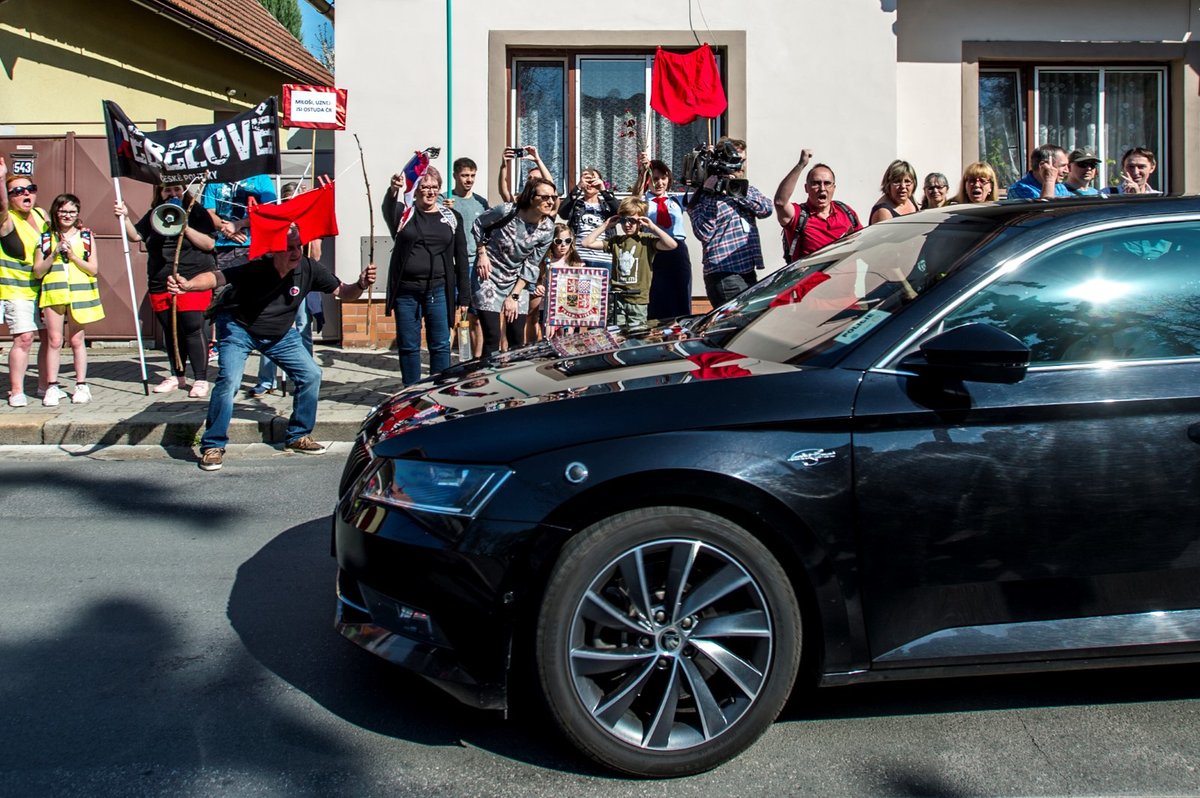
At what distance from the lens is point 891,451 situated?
3316 mm

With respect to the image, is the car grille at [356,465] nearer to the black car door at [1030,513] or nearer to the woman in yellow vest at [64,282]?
the black car door at [1030,513]

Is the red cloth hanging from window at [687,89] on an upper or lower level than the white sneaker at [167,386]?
upper

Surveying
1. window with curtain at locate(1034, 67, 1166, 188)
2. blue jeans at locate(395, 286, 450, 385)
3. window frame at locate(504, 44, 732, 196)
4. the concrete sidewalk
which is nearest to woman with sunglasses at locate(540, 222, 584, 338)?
blue jeans at locate(395, 286, 450, 385)

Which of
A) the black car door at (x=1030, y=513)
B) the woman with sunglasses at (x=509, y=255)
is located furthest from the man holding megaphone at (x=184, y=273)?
the black car door at (x=1030, y=513)

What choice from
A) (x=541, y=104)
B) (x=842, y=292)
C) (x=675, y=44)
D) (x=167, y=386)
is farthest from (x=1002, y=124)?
(x=842, y=292)

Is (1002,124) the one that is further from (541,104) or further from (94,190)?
(94,190)

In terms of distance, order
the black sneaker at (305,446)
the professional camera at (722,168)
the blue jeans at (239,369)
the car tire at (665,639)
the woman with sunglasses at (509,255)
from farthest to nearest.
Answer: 1. the woman with sunglasses at (509,255)
2. the professional camera at (722,168)
3. the black sneaker at (305,446)
4. the blue jeans at (239,369)
5. the car tire at (665,639)

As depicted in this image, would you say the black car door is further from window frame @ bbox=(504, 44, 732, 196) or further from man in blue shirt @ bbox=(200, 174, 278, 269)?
window frame @ bbox=(504, 44, 732, 196)

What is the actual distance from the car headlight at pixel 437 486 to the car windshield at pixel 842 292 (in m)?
1.03

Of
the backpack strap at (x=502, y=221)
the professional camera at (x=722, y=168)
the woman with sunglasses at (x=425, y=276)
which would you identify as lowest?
the woman with sunglasses at (x=425, y=276)

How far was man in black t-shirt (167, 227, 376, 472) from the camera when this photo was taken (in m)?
7.42

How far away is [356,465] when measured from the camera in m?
3.85

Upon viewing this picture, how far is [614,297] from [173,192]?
368 centimetres

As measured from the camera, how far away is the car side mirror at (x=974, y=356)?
3.29m
